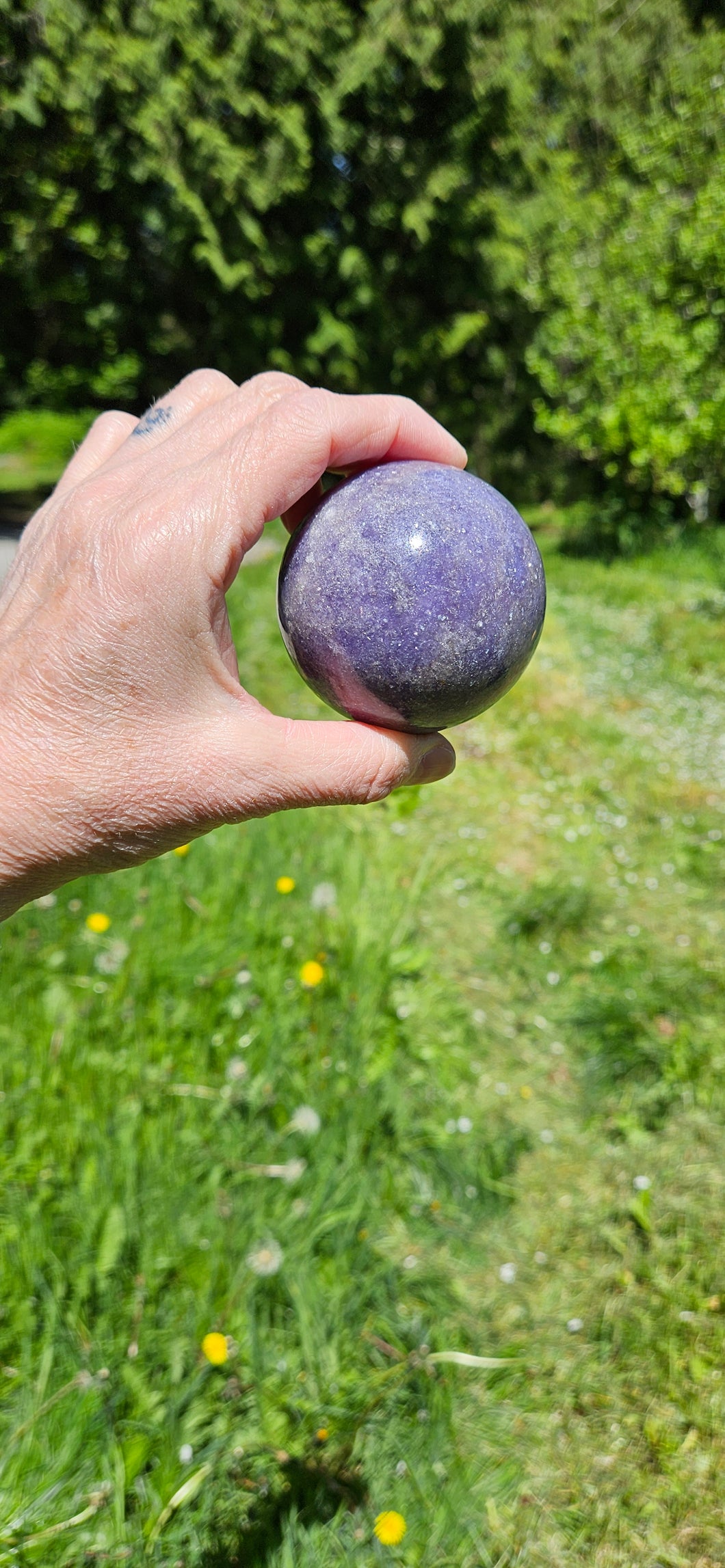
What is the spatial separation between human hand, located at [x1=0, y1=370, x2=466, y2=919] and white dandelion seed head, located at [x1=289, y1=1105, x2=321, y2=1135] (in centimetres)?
118

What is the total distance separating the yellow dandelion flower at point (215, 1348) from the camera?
187 centimetres

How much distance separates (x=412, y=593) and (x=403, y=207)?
12.3m

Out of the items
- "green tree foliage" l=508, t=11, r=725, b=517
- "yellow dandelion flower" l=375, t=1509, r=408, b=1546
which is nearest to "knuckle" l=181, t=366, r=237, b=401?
"yellow dandelion flower" l=375, t=1509, r=408, b=1546

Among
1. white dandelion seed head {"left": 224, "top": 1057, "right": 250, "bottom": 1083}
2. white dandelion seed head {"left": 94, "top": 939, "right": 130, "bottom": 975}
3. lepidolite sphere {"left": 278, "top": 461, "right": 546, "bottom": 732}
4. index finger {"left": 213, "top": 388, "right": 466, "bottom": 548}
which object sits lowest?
white dandelion seed head {"left": 224, "top": 1057, "right": 250, "bottom": 1083}

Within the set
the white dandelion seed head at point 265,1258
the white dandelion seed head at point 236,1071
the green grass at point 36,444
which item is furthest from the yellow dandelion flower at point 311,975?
the green grass at point 36,444

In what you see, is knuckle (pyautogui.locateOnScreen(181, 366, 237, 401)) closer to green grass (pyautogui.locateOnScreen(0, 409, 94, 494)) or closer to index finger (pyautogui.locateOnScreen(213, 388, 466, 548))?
index finger (pyautogui.locateOnScreen(213, 388, 466, 548))

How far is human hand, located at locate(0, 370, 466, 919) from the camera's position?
127 centimetres

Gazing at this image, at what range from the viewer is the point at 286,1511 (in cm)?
175

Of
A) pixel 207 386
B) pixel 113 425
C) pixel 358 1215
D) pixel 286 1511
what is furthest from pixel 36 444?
pixel 286 1511

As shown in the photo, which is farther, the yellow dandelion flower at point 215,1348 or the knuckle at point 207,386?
the yellow dandelion flower at point 215,1348

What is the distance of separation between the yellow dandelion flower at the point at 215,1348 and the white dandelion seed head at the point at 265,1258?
0.56 feet

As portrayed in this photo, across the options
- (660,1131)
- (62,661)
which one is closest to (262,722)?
(62,661)

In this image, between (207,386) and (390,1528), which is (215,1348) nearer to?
(390,1528)

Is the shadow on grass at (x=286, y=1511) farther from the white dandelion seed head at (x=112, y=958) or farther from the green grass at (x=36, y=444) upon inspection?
the green grass at (x=36, y=444)
